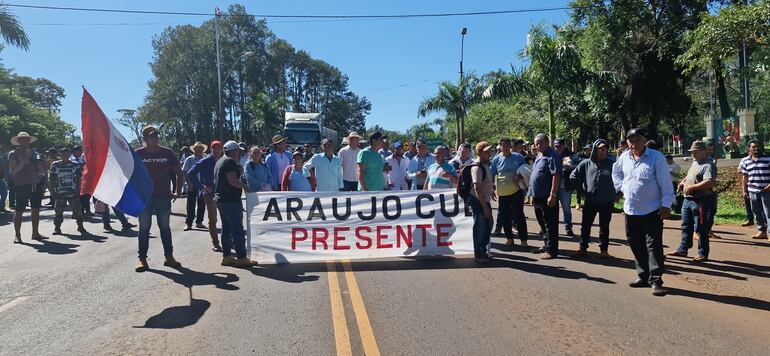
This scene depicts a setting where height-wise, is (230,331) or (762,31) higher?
(762,31)

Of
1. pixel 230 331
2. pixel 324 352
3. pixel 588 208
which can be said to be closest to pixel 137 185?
pixel 230 331

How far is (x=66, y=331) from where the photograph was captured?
179 inches

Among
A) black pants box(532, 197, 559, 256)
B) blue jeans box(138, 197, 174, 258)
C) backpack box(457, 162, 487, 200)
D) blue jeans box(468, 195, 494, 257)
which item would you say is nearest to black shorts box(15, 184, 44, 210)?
blue jeans box(138, 197, 174, 258)

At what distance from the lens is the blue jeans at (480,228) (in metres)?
7.03

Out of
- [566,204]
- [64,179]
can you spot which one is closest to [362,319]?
[566,204]

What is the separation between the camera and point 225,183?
272 inches

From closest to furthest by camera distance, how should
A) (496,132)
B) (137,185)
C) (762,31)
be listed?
(137,185), (762,31), (496,132)

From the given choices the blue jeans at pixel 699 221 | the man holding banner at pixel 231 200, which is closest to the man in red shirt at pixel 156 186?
the man holding banner at pixel 231 200

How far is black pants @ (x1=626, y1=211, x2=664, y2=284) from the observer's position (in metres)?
5.48

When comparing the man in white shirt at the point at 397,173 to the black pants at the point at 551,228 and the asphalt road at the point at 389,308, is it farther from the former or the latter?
the black pants at the point at 551,228

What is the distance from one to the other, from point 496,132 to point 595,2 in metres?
27.7

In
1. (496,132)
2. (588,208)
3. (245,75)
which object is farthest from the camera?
(245,75)

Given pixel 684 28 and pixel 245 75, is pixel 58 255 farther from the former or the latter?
pixel 245 75

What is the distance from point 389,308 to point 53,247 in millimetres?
7211
